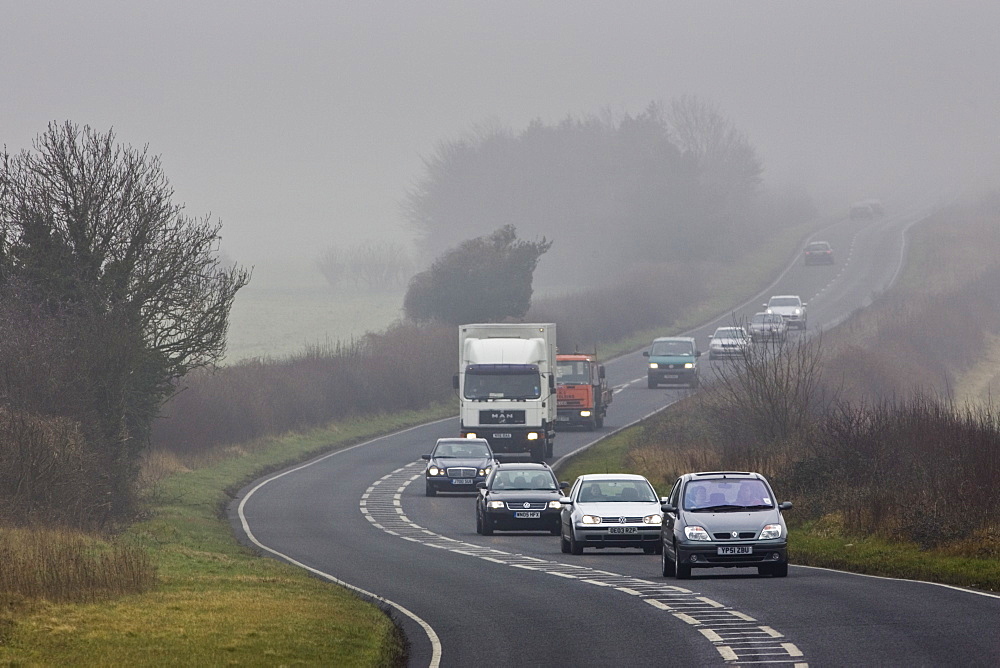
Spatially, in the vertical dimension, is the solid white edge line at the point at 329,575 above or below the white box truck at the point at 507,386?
below

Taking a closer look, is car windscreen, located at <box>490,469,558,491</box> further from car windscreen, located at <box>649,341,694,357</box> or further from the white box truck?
car windscreen, located at <box>649,341,694,357</box>

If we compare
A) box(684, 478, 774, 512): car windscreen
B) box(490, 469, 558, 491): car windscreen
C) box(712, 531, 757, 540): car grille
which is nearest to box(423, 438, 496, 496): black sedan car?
box(490, 469, 558, 491): car windscreen

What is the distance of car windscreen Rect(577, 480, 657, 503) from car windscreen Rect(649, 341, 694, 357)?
1511 inches

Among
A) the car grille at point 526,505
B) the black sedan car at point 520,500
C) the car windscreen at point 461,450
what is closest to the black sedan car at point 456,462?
the car windscreen at point 461,450

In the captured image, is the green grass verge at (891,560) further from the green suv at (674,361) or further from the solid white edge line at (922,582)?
the green suv at (674,361)

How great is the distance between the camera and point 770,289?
4085 inches

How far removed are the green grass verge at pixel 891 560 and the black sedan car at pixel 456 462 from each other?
14055 millimetres

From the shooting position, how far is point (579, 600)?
21.2 m

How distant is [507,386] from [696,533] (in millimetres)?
24501

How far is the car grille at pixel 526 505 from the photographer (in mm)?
34719

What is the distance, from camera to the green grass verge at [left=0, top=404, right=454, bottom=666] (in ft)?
52.7

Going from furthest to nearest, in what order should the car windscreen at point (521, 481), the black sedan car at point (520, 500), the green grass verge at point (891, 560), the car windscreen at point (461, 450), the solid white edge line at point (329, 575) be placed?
the car windscreen at point (461, 450) < the car windscreen at point (521, 481) < the black sedan car at point (520, 500) < the green grass verge at point (891, 560) < the solid white edge line at point (329, 575)

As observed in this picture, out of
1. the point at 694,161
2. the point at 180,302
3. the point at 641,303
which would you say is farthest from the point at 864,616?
the point at 694,161

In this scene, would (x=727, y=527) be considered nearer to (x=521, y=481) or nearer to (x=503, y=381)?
(x=521, y=481)
